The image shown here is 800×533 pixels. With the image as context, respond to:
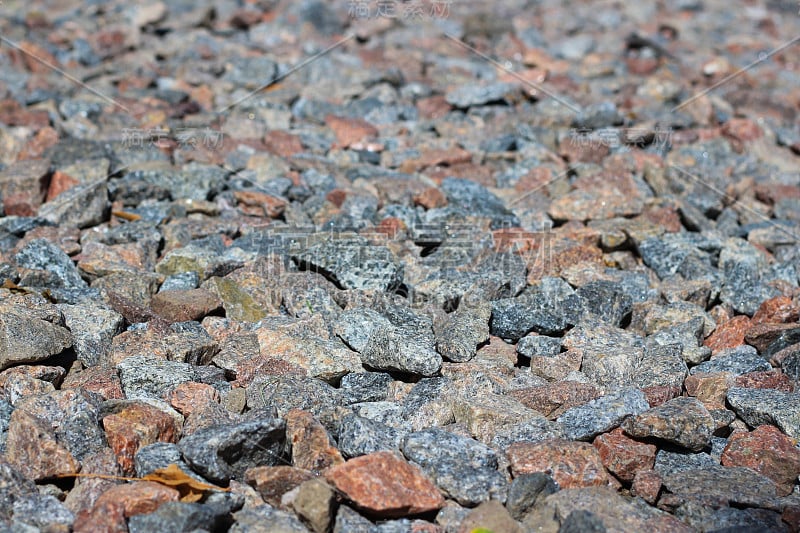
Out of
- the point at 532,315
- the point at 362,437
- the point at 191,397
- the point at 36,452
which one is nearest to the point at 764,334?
the point at 532,315

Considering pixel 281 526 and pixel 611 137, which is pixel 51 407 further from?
pixel 611 137

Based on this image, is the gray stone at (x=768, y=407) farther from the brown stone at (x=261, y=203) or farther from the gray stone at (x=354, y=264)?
the brown stone at (x=261, y=203)

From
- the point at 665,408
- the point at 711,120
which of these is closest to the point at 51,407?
the point at 665,408

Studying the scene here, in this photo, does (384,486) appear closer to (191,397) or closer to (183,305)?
(191,397)

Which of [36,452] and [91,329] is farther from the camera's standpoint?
[91,329]

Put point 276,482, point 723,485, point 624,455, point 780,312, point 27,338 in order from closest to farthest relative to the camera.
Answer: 1. point 276,482
2. point 723,485
3. point 624,455
4. point 27,338
5. point 780,312
